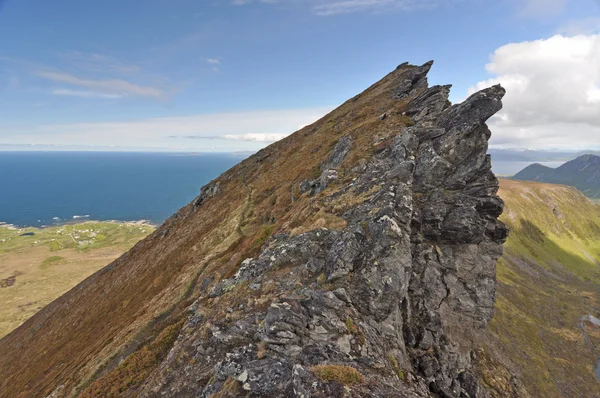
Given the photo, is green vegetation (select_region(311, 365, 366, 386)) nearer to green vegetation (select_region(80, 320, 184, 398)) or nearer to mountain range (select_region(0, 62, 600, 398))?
mountain range (select_region(0, 62, 600, 398))

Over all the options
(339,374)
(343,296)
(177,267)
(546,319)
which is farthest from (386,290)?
(546,319)

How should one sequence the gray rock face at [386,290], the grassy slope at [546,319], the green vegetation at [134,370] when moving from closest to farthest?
the gray rock face at [386,290], the green vegetation at [134,370], the grassy slope at [546,319]

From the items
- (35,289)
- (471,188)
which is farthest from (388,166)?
(35,289)

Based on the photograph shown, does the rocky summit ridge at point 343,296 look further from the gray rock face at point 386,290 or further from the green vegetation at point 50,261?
the green vegetation at point 50,261

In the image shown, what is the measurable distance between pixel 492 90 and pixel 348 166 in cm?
1776

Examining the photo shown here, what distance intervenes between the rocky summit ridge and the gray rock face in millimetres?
105

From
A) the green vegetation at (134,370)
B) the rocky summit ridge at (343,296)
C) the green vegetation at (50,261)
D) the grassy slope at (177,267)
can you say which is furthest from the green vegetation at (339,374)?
the green vegetation at (50,261)

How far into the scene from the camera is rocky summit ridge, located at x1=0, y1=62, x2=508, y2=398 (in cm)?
1587

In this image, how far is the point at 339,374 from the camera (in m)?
13.0

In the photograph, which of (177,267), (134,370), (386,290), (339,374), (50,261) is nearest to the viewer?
(339,374)

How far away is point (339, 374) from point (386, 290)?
7.48 meters

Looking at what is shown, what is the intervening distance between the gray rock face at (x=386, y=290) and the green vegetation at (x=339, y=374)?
1.08ft

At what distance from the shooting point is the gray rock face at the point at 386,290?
15445 millimetres

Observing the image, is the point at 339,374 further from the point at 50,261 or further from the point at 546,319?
the point at 50,261
